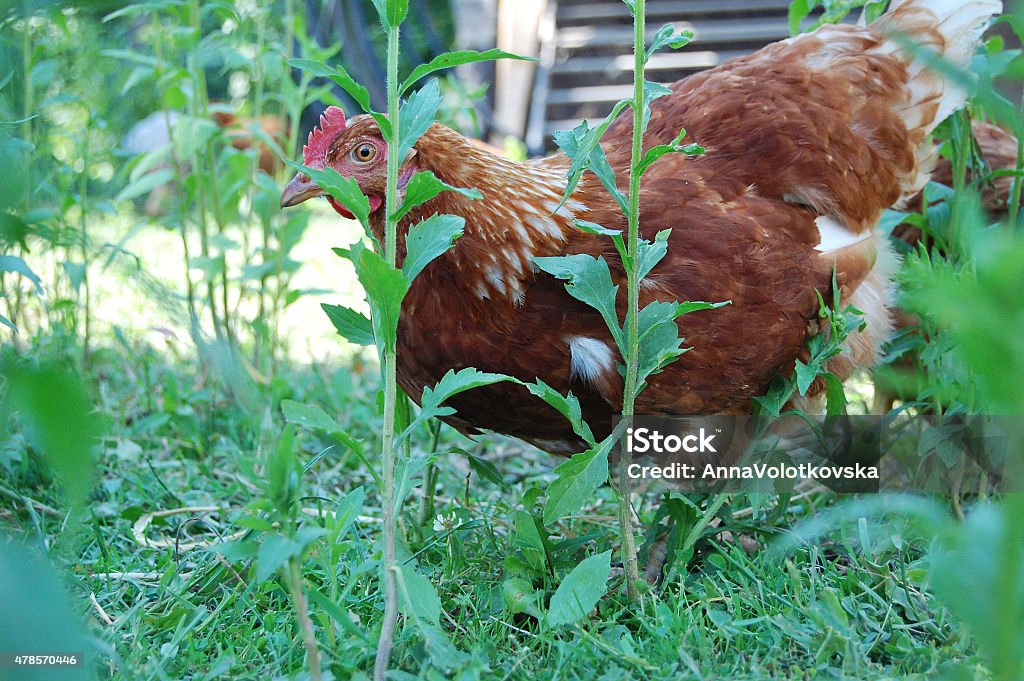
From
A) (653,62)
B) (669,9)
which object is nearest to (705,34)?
(653,62)

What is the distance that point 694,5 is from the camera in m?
6.81

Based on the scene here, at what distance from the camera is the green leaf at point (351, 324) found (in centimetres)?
164

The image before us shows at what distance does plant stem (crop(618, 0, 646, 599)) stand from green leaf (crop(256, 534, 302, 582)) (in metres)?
0.64

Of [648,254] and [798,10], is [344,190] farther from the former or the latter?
[798,10]

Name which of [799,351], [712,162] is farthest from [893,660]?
[712,162]

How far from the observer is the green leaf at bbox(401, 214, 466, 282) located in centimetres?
133

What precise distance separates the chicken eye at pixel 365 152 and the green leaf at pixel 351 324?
1.32 ft

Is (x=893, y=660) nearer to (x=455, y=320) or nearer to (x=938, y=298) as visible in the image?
(x=938, y=298)

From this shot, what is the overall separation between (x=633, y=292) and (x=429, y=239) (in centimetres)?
36

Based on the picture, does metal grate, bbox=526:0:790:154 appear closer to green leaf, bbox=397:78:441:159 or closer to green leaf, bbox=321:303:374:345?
green leaf, bbox=321:303:374:345

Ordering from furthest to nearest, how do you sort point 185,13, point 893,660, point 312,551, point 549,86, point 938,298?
point 549,86
point 185,13
point 312,551
point 893,660
point 938,298

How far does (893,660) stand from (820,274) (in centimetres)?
88

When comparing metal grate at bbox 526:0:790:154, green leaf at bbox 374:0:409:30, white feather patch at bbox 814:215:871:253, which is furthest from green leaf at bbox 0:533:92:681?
metal grate at bbox 526:0:790:154

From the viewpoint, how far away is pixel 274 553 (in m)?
1.12
